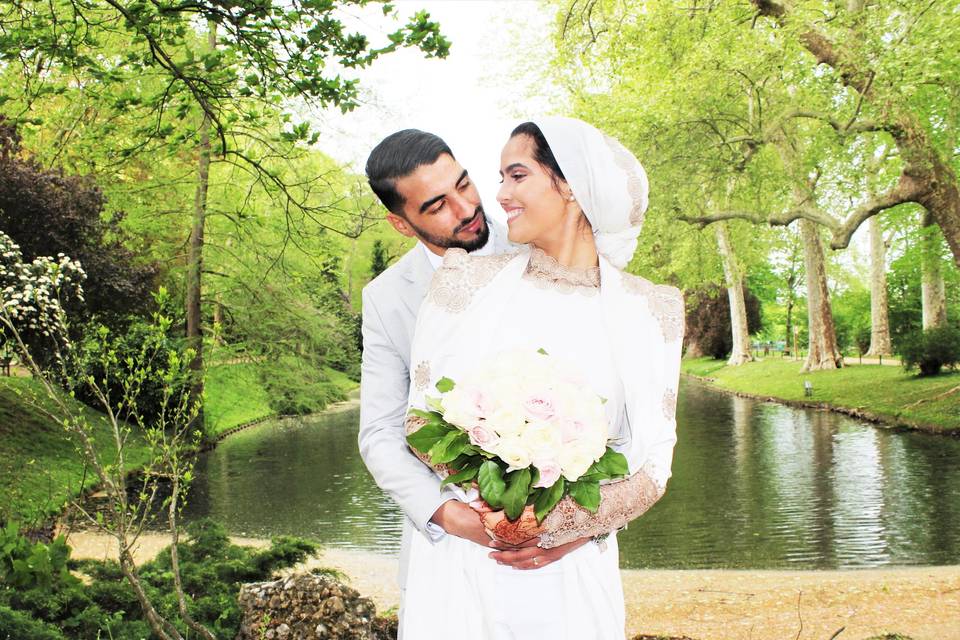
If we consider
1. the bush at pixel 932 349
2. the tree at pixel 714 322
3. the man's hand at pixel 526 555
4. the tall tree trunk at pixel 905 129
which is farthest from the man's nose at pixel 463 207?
the tree at pixel 714 322

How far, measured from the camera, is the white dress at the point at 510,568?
6.78 ft

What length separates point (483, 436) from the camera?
6.07 feet

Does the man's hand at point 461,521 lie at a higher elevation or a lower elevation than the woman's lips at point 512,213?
lower

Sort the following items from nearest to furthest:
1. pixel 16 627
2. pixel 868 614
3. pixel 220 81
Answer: pixel 16 627 < pixel 220 81 < pixel 868 614

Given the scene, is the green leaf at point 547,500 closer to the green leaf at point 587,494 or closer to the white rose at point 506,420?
the green leaf at point 587,494

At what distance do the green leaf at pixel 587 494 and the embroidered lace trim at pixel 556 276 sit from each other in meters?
0.55

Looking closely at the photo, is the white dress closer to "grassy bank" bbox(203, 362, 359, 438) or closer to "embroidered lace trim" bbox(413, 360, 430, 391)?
"embroidered lace trim" bbox(413, 360, 430, 391)

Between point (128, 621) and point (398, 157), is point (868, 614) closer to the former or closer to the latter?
point (128, 621)

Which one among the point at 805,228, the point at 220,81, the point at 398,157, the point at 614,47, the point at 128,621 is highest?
the point at 614,47

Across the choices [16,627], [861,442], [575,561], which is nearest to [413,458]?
[575,561]

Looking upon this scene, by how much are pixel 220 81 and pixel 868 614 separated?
22.6 feet

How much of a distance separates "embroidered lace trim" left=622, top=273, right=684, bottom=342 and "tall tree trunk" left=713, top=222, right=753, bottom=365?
2980 centimetres

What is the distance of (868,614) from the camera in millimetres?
7012

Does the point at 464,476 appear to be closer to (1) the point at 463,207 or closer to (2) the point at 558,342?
(2) the point at 558,342
